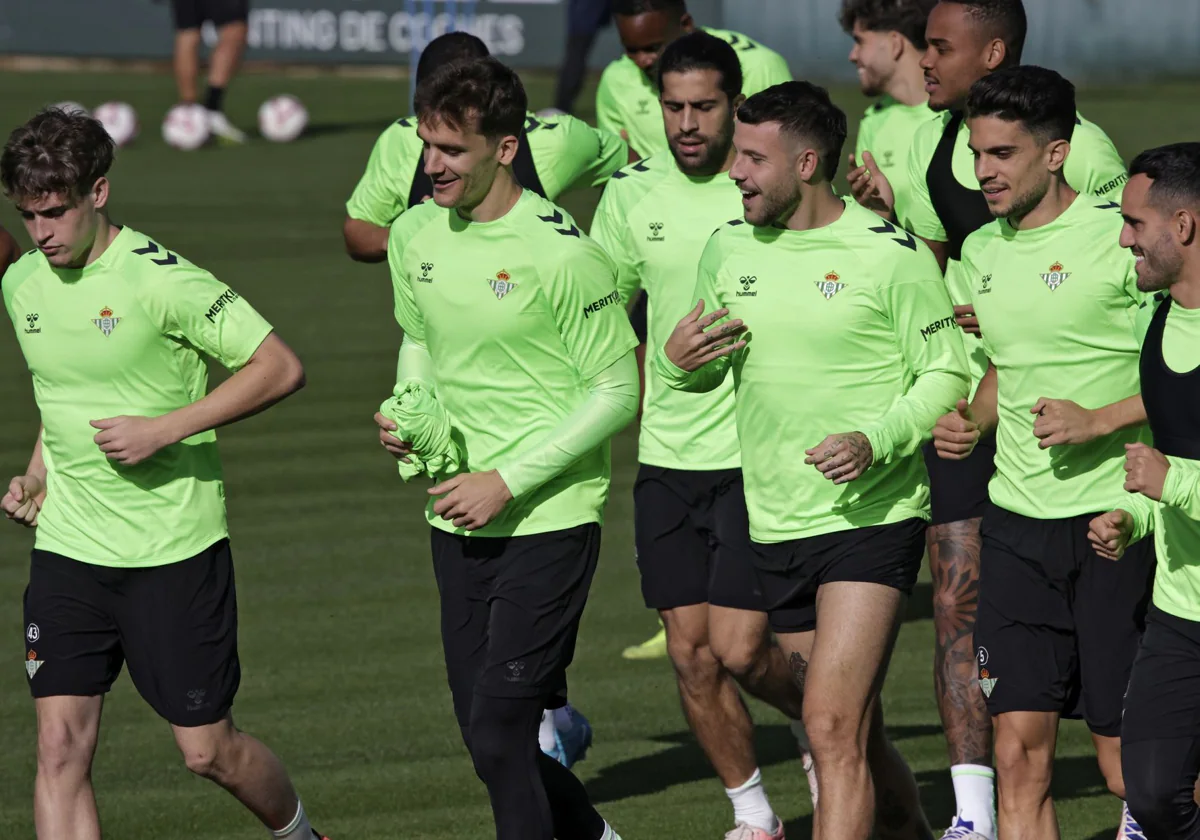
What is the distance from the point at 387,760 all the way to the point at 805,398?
3191 millimetres

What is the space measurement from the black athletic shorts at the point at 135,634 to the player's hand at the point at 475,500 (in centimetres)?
84

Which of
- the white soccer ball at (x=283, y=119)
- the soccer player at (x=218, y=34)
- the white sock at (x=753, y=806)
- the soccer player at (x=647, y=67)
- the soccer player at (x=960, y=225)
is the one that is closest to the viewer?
the soccer player at (x=960, y=225)

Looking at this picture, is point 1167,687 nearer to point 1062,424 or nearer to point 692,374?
point 1062,424

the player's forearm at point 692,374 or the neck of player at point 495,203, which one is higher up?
the neck of player at point 495,203

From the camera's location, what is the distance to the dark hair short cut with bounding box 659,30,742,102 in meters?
7.79

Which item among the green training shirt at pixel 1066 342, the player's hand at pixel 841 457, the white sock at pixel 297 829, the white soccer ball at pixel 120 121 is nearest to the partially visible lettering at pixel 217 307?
the white sock at pixel 297 829

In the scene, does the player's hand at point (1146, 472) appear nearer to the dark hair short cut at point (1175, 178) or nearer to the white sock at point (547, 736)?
the dark hair short cut at point (1175, 178)

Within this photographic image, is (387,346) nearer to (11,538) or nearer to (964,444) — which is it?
(11,538)

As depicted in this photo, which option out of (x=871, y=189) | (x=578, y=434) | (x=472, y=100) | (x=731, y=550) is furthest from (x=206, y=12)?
(x=578, y=434)

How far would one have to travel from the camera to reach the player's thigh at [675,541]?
7832 millimetres

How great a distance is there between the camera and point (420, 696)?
9891 millimetres

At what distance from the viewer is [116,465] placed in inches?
257

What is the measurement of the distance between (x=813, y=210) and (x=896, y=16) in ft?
10.3

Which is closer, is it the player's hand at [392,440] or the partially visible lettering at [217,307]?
the player's hand at [392,440]
